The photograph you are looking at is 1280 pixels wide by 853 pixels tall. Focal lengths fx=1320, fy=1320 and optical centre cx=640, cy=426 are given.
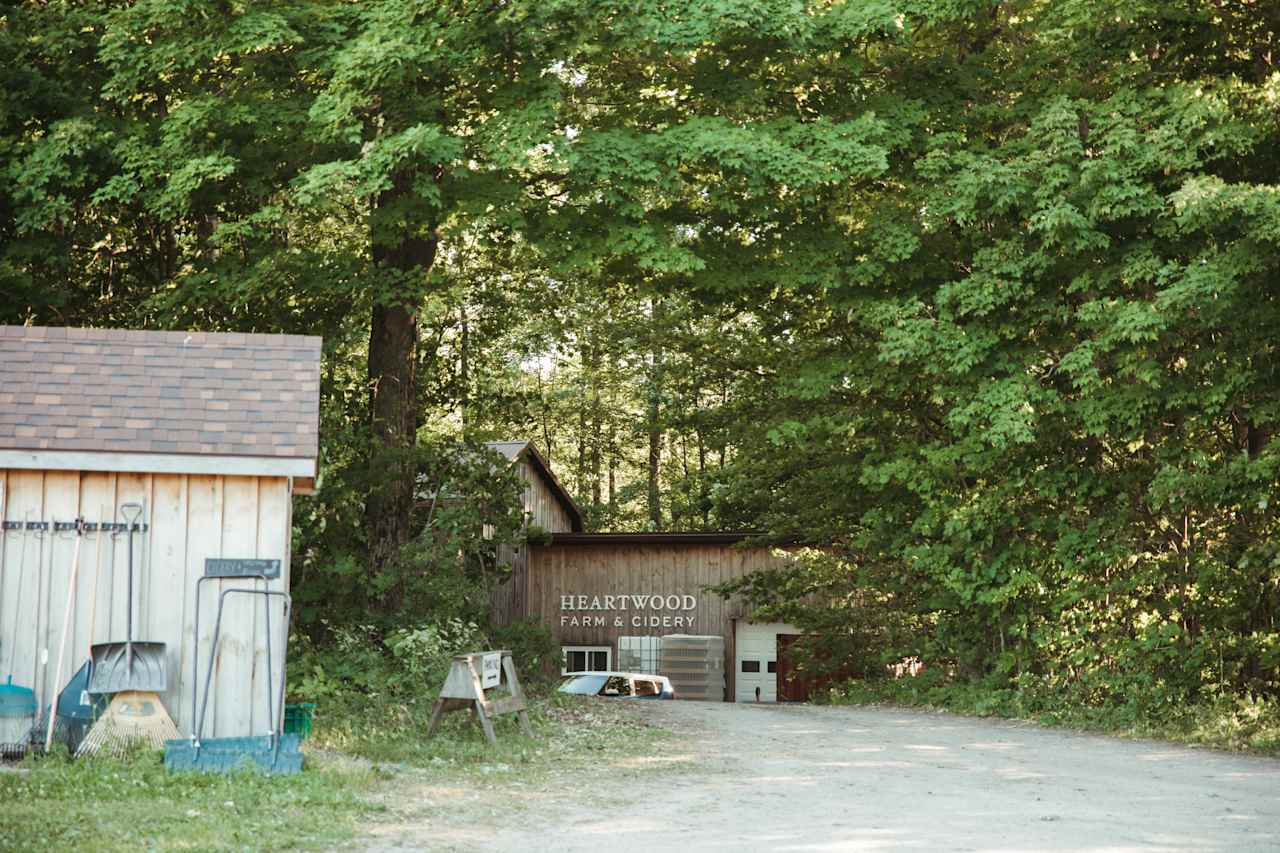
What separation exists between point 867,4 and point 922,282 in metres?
3.63

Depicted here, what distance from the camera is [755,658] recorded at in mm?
30578

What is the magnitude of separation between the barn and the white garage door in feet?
0.08

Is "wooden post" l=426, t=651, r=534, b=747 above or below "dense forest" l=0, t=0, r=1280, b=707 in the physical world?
below

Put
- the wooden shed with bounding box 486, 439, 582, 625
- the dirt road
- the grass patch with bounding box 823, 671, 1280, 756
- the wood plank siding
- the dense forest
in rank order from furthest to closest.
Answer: the wooden shed with bounding box 486, 439, 582, 625, the wood plank siding, the dense forest, the grass patch with bounding box 823, 671, 1280, 756, the dirt road

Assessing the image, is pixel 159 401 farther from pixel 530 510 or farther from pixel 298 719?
pixel 530 510

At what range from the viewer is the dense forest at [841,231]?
49.6 ft

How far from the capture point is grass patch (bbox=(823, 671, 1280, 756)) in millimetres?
13898

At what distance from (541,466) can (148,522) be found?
23731mm

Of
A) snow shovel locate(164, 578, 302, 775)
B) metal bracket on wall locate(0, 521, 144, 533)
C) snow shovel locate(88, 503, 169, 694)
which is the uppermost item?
metal bracket on wall locate(0, 521, 144, 533)

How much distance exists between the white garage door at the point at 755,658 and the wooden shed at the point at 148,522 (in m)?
20.7

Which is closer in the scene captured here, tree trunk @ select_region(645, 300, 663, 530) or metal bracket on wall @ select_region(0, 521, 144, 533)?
metal bracket on wall @ select_region(0, 521, 144, 533)

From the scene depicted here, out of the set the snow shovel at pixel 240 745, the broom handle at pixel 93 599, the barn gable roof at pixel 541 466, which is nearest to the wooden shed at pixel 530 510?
the barn gable roof at pixel 541 466

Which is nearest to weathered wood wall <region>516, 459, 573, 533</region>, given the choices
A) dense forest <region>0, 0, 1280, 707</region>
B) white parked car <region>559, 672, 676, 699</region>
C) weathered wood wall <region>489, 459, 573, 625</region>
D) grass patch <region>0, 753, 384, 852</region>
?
weathered wood wall <region>489, 459, 573, 625</region>

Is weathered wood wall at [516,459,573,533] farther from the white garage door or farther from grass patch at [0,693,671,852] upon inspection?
grass patch at [0,693,671,852]
